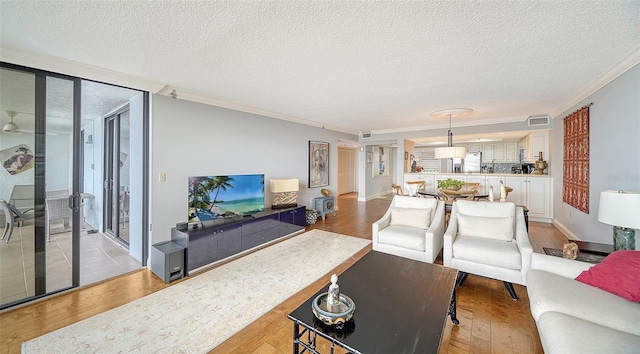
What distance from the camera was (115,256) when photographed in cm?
329

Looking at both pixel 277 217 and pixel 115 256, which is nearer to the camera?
pixel 115 256

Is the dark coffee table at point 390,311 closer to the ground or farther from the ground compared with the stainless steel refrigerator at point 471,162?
closer to the ground

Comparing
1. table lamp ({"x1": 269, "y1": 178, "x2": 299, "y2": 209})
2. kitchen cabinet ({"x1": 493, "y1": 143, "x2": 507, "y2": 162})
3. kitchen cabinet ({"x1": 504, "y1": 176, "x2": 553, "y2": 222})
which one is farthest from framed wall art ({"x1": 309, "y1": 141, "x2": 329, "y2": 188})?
kitchen cabinet ({"x1": 493, "y1": 143, "x2": 507, "y2": 162})

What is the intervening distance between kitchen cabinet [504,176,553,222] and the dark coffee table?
4895mm

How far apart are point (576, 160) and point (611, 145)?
1.10 metres

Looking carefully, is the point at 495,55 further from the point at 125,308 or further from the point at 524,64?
the point at 125,308

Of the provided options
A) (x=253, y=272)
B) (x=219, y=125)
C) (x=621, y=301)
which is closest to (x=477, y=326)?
(x=621, y=301)

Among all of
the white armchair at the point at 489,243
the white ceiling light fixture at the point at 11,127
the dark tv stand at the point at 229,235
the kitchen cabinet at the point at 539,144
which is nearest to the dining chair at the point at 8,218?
the white ceiling light fixture at the point at 11,127

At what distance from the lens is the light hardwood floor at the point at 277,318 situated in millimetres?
1696

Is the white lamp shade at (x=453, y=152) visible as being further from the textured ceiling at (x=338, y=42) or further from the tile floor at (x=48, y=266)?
the tile floor at (x=48, y=266)

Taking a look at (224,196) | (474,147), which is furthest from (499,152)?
(224,196)

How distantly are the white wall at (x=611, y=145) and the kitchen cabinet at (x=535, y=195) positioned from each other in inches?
63.4

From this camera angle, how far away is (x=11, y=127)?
7.20ft

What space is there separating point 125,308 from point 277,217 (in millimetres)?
2182
